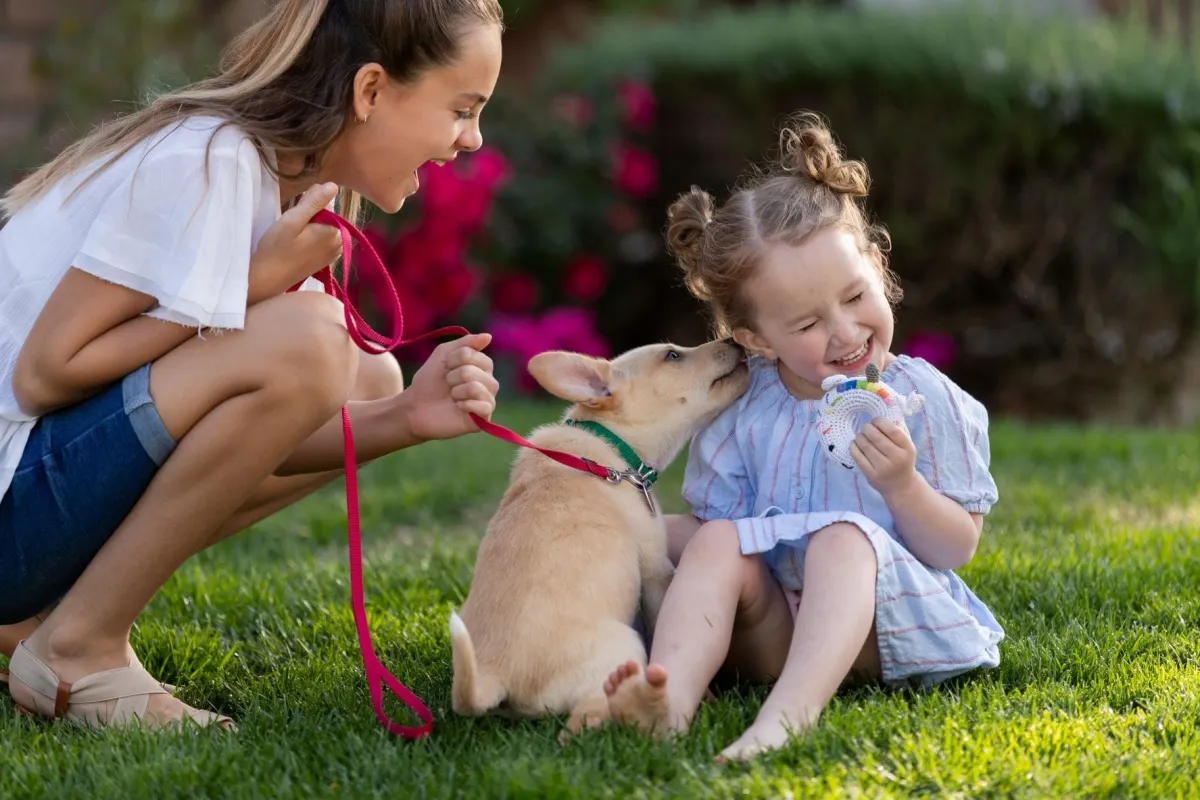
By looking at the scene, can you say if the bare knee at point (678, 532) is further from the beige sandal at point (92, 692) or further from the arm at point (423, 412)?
the beige sandal at point (92, 692)

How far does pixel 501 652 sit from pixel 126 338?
855 millimetres

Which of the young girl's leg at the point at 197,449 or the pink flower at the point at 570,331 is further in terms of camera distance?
the pink flower at the point at 570,331

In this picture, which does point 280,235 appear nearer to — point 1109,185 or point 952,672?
point 952,672

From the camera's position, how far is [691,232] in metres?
3.00

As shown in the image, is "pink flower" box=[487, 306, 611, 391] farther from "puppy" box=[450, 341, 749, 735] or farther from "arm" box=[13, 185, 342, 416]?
"arm" box=[13, 185, 342, 416]

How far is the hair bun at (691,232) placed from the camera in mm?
2961

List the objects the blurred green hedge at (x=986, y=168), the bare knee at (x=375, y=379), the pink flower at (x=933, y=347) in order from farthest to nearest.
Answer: the pink flower at (x=933, y=347) < the blurred green hedge at (x=986, y=168) < the bare knee at (x=375, y=379)

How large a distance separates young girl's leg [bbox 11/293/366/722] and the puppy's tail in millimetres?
505

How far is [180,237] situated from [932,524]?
141 cm

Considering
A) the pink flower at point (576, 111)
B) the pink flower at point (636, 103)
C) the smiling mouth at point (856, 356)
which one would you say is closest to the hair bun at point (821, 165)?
the smiling mouth at point (856, 356)

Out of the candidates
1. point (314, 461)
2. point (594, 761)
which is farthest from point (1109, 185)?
point (594, 761)

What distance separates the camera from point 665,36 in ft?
23.9

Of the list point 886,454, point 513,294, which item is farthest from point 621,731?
point 513,294

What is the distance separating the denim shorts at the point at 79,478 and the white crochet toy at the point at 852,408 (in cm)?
118
